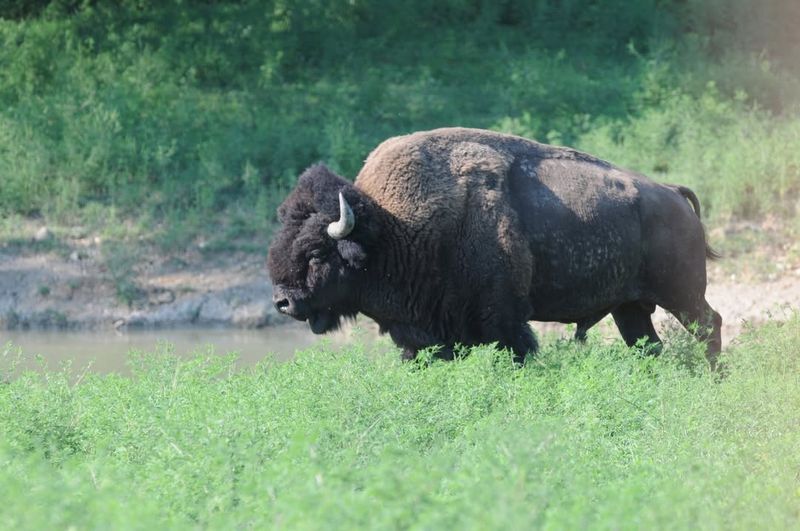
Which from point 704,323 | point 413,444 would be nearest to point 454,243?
point 704,323

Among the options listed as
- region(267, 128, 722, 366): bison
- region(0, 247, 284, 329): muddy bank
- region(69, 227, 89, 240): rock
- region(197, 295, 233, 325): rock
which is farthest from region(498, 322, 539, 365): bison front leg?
region(69, 227, 89, 240): rock

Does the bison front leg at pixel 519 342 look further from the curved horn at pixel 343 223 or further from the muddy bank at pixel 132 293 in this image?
the muddy bank at pixel 132 293

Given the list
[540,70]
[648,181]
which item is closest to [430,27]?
[540,70]

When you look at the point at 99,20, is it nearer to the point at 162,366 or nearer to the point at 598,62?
the point at 598,62

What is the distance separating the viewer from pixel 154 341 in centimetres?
1398

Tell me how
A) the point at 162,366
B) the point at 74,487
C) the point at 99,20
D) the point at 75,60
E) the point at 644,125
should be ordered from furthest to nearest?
the point at 99,20, the point at 75,60, the point at 644,125, the point at 162,366, the point at 74,487

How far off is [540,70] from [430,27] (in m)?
2.80

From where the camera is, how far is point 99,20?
68.6ft

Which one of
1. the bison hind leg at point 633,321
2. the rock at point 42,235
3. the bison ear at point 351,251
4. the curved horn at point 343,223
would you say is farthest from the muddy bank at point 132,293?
the curved horn at point 343,223

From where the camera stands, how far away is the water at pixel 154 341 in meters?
12.8

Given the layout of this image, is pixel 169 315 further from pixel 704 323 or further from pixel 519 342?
pixel 704 323

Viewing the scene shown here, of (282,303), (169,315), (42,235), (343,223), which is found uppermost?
(343,223)

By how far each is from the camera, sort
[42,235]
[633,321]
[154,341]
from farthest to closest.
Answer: [42,235], [154,341], [633,321]

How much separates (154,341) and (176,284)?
161 cm
